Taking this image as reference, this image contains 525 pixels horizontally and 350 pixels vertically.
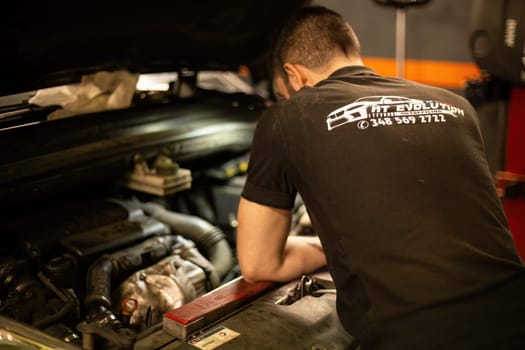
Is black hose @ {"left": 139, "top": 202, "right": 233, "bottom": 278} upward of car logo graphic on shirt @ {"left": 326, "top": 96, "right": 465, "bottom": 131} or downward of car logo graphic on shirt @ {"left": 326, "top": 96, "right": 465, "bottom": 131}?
downward

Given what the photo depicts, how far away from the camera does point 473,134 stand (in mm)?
1513

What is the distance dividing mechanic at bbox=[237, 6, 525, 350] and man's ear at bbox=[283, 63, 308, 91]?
117mm

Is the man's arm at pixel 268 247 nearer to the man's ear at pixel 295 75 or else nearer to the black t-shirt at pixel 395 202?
the black t-shirt at pixel 395 202

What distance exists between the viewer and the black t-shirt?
125 centimetres

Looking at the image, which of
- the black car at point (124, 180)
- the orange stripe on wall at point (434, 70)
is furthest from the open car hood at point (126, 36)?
the orange stripe on wall at point (434, 70)

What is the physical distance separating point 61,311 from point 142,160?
2.13 ft

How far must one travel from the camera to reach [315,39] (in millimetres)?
1678

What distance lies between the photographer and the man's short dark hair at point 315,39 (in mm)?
1668

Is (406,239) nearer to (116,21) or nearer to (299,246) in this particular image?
(299,246)

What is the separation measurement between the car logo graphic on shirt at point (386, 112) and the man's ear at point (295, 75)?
310 mm

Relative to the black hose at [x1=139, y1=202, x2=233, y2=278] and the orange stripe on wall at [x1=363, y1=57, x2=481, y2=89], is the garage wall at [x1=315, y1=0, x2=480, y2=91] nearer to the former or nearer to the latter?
the orange stripe on wall at [x1=363, y1=57, x2=481, y2=89]

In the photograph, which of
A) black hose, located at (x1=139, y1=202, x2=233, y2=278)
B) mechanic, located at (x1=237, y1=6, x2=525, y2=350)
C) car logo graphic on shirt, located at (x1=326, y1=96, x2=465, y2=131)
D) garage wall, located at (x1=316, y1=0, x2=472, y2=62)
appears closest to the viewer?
mechanic, located at (x1=237, y1=6, x2=525, y2=350)

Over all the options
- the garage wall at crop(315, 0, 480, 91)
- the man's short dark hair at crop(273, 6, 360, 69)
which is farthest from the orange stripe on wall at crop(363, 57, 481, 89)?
the man's short dark hair at crop(273, 6, 360, 69)

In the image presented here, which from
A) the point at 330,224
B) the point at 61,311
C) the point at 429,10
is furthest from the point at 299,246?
the point at 429,10
